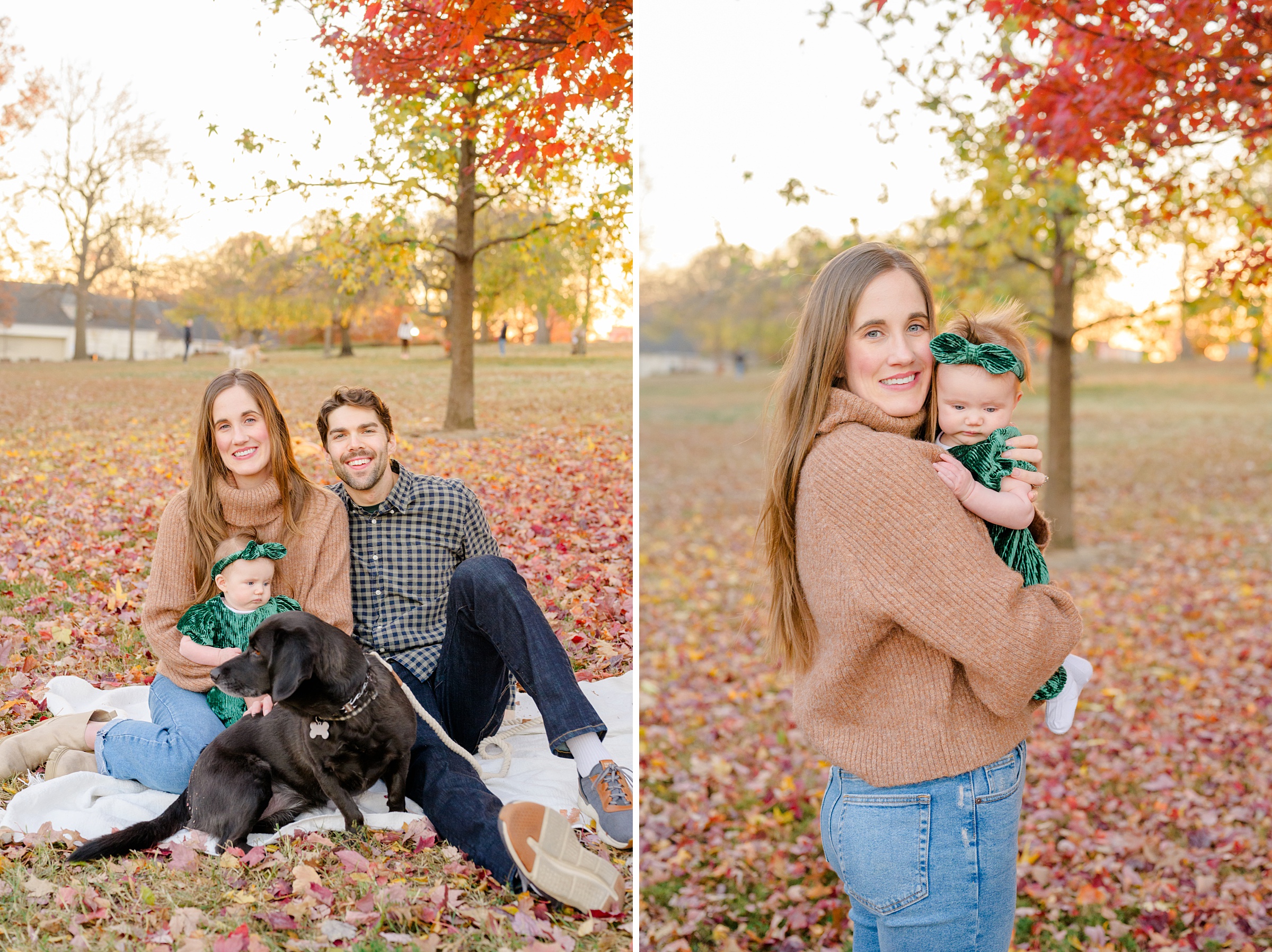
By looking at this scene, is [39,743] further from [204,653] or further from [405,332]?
[405,332]

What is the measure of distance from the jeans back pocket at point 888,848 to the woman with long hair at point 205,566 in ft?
5.86

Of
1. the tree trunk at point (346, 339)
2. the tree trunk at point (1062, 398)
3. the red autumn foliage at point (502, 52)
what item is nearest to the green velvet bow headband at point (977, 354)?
the red autumn foliage at point (502, 52)

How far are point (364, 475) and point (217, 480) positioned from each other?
45 cm

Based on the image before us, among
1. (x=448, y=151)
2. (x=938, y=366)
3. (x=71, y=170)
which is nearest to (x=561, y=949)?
(x=938, y=366)

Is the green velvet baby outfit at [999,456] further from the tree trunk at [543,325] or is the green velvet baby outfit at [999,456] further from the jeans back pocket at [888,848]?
the tree trunk at [543,325]

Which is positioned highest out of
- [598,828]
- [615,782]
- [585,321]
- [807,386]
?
[585,321]

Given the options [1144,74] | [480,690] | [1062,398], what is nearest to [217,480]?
[480,690]

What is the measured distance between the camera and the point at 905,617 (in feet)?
6.28

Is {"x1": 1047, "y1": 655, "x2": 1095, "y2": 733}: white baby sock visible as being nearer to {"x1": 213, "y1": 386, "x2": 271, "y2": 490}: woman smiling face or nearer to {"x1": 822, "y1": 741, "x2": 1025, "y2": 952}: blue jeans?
{"x1": 822, "y1": 741, "x2": 1025, "y2": 952}: blue jeans

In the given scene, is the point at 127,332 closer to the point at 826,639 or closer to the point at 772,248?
the point at 826,639

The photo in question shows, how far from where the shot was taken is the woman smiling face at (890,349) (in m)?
2.18

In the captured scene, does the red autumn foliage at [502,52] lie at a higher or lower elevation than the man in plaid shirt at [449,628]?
higher

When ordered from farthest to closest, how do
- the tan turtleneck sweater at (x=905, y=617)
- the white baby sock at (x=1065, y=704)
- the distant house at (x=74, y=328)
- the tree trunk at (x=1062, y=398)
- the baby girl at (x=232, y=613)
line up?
the tree trunk at (x=1062, y=398)
the distant house at (x=74, y=328)
the baby girl at (x=232, y=613)
the white baby sock at (x=1065, y=704)
the tan turtleneck sweater at (x=905, y=617)

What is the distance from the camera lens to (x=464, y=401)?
4461 mm
